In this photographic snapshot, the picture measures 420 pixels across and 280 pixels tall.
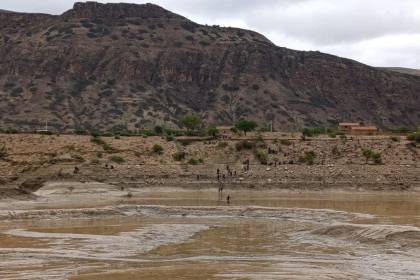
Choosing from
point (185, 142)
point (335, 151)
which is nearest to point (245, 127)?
point (185, 142)

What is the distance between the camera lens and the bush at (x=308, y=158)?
224ft

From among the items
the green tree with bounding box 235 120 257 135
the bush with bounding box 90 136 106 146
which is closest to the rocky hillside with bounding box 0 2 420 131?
the green tree with bounding box 235 120 257 135

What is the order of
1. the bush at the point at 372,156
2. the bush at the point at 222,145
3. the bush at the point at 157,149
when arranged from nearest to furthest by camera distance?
the bush at the point at 372,156, the bush at the point at 157,149, the bush at the point at 222,145

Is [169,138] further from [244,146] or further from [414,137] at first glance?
[414,137]

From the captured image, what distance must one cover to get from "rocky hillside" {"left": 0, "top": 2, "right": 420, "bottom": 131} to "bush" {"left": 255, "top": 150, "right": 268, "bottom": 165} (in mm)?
43519

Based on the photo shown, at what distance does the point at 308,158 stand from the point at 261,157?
15.8 ft

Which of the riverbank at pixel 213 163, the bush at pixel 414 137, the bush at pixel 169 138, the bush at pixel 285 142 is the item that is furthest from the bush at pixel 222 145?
the bush at pixel 414 137

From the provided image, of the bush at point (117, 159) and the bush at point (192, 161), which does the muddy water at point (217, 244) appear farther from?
the bush at point (192, 161)

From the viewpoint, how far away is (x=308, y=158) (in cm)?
6894

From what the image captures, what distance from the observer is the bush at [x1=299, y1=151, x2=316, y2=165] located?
6839cm

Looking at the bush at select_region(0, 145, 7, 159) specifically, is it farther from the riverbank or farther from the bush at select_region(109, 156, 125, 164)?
the bush at select_region(109, 156, 125, 164)

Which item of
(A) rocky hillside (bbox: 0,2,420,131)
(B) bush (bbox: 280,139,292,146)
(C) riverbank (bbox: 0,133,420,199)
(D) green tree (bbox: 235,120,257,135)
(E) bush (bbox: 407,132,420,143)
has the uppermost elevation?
(A) rocky hillside (bbox: 0,2,420,131)

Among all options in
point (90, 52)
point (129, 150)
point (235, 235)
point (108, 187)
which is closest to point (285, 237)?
point (235, 235)

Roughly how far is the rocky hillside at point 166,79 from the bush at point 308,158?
1809 inches
